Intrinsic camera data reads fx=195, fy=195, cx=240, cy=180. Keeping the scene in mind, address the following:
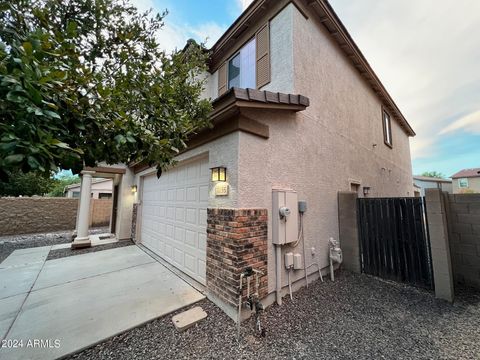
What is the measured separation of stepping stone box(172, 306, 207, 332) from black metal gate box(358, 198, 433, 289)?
13.9ft

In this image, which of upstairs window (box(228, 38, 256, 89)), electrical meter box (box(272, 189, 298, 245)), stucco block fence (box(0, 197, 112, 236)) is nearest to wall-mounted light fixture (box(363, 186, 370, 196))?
electrical meter box (box(272, 189, 298, 245))

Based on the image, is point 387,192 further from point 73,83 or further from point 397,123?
point 73,83

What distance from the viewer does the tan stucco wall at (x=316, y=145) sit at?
3629 mm

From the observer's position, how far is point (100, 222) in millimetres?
14203

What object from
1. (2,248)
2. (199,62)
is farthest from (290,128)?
(2,248)

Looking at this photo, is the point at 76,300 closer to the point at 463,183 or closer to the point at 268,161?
the point at 268,161

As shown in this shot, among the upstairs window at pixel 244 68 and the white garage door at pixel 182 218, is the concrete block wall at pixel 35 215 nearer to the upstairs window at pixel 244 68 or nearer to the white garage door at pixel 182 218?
the white garage door at pixel 182 218

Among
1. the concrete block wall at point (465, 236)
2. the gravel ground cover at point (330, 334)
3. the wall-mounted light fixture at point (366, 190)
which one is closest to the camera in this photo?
the gravel ground cover at point (330, 334)

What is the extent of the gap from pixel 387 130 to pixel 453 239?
808 cm

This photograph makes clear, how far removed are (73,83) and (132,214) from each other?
26.4 feet

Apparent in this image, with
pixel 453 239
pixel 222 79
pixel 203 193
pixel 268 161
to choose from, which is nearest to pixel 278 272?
pixel 268 161

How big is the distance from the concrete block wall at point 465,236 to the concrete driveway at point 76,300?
5.49 metres

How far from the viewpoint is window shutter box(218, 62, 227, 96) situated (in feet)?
22.9

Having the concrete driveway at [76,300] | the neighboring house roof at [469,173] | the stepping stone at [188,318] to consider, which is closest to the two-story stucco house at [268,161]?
the stepping stone at [188,318]
